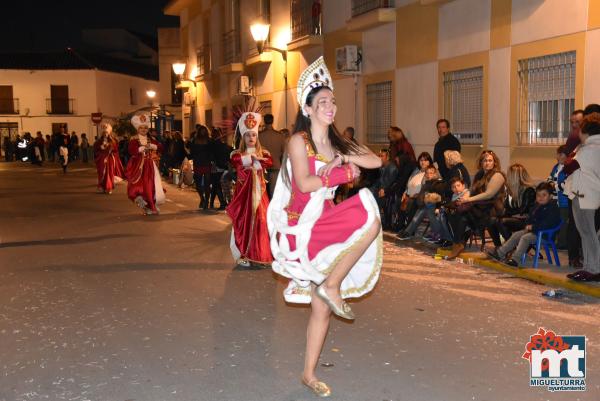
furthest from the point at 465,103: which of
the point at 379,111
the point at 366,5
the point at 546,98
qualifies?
the point at 366,5

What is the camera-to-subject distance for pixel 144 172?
14.2 meters

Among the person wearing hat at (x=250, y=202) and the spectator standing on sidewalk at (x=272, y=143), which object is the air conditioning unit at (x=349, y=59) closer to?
the spectator standing on sidewalk at (x=272, y=143)

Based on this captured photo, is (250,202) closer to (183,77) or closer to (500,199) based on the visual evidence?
(500,199)

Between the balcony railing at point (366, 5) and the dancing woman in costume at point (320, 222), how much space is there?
34.4ft

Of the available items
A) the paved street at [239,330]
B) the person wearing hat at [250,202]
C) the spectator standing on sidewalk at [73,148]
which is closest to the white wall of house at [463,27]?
the paved street at [239,330]

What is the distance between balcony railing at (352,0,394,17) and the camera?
1448 cm

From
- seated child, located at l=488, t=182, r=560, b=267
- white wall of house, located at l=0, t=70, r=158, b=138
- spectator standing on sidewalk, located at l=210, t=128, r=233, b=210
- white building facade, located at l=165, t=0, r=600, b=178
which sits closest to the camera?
seated child, located at l=488, t=182, r=560, b=267

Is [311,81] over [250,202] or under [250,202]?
over

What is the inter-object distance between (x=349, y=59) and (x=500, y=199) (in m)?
7.59

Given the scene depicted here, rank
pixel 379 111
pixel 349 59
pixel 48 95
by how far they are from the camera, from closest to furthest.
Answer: pixel 379 111, pixel 349 59, pixel 48 95

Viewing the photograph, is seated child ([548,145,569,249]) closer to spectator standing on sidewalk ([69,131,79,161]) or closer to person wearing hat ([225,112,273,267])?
person wearing hat ([225,112,273,267])

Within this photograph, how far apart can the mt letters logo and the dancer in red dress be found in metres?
15.7

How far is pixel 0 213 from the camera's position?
592 inches

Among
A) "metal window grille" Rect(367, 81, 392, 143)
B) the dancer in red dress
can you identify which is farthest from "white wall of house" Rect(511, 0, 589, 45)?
the dancer in red dress
